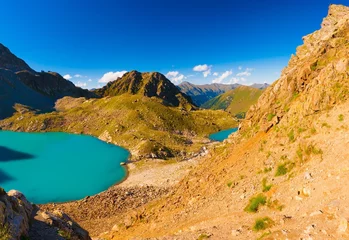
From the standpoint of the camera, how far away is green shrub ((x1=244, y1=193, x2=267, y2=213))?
1984 cm

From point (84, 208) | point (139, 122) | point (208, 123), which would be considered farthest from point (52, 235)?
point (208, 123)

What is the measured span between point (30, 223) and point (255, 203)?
1691 centimetres

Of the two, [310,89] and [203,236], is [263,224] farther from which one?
[310,89]

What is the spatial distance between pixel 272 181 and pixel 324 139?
5.26 metres

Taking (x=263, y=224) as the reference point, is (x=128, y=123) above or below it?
above

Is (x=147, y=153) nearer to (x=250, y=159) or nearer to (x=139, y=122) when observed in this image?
(x=139, y=122)

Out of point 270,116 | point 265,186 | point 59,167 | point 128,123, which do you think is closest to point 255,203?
point 265,186

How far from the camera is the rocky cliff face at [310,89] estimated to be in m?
23.6

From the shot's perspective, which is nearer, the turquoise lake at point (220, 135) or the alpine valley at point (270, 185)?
the alpine valley at point (270, 185)

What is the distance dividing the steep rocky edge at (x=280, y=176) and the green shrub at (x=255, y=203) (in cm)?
7

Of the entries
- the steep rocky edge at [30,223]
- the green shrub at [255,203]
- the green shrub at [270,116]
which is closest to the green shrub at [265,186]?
the green shrub at [255,203]

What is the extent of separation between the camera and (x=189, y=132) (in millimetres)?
170000

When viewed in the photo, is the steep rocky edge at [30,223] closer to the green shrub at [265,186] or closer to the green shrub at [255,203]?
the green shrub at [255,203]

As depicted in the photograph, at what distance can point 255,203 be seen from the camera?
20016 mm
